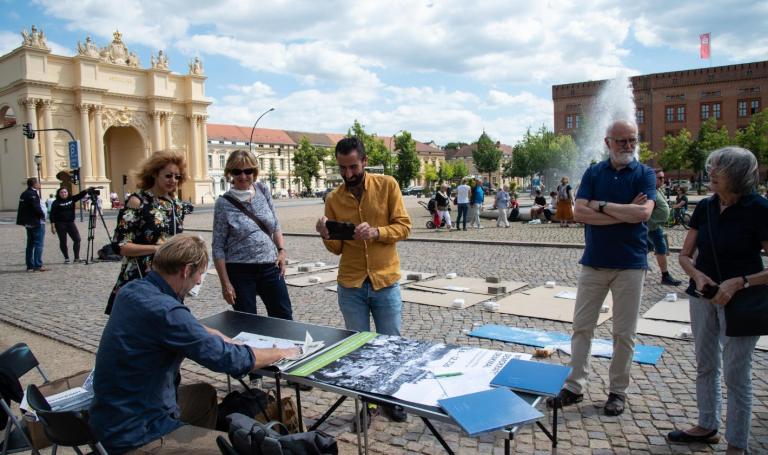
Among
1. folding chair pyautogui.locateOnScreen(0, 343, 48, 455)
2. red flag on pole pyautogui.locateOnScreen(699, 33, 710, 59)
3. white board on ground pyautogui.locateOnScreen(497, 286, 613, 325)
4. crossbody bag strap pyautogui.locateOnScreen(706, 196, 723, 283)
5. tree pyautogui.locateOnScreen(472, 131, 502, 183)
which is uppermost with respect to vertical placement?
red flag on pole pyautogui.locateOnScreen(699, 33, 710, 59)

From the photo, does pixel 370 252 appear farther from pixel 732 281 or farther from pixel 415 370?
pixel 732 281

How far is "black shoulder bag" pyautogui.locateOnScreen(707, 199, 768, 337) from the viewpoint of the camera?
304 centimetres

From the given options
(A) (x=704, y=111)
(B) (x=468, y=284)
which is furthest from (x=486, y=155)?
(B) (x=468, y=284)

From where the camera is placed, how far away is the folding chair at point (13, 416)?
2832 millimetres

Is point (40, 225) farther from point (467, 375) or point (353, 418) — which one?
point (467, 375)

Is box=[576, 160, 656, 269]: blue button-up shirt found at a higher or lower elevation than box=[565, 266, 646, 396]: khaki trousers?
higher

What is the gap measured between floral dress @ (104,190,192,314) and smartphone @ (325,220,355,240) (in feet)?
5.13

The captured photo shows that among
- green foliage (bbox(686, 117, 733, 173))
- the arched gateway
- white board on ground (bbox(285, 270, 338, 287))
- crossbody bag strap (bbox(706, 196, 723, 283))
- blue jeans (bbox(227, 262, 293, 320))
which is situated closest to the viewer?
crossbody bag strap (bbox(706, 196, 723, 283))

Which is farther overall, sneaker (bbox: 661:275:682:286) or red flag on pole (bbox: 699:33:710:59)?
red flag on pole (bbox: 699:33:710:59)

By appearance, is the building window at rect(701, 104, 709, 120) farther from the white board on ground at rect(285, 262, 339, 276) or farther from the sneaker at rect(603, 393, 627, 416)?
the sneaker at rect(603, 393, 627, 416)

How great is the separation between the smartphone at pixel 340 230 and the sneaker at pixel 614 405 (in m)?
2.24

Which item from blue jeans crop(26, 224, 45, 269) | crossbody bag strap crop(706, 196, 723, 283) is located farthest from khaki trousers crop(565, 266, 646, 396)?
blue jeans crop(26, 224, 45, 269)

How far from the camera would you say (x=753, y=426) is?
3.65 metres

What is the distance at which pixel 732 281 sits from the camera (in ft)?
10.2
